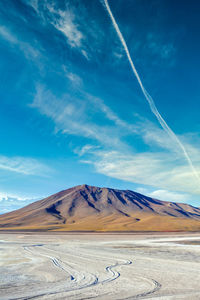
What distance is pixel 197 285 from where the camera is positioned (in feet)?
36.0

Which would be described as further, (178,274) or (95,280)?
(178,274)

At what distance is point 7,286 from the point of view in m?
11.3

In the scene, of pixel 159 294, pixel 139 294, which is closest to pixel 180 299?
pixel 159 294

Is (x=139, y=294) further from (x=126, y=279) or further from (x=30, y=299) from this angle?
(x=30, y=299)

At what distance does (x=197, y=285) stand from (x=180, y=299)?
2751 mm

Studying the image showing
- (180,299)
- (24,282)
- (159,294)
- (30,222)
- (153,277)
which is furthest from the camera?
(30,222)

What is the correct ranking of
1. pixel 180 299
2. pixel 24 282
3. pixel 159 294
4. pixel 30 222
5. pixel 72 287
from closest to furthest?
pixel 180 299 → pixel 159 294 → pixel 72 287 → pixel 24 282 → pixel 30 222

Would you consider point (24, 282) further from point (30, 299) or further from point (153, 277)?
point (153, 277)

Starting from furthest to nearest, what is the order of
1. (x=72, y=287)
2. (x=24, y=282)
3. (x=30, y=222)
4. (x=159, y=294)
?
(x=30, y=222)
(x=24, y=282)
(x=72, y=287)
(x=159, y=294)

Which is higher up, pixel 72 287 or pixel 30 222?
pixel 30 222

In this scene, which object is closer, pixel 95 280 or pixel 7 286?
pixel 7 286

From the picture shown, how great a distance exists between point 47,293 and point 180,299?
5135mm

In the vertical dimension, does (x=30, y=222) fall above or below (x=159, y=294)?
above

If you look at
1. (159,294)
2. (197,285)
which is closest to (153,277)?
(197,285)
